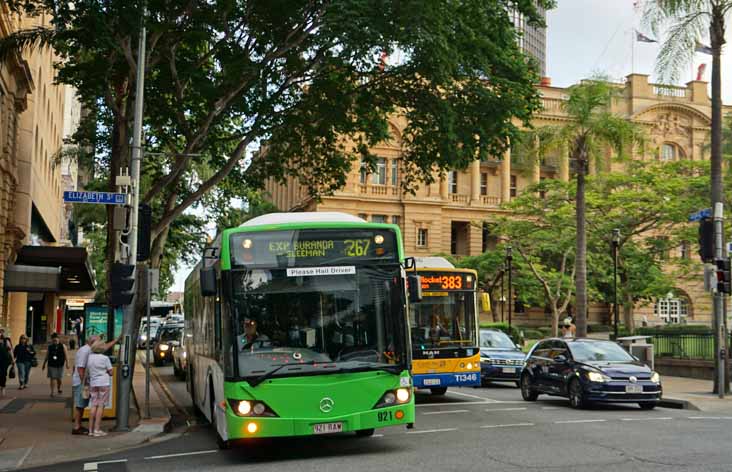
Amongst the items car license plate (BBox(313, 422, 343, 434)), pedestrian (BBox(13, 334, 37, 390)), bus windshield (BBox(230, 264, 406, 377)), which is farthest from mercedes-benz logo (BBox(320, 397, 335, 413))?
pedestrian (BBox(13, 334, 37, 390))

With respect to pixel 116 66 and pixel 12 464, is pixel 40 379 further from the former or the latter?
pixel 12 464

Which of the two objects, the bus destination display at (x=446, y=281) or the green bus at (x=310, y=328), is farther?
the bus destination display at (x=446, y=281)

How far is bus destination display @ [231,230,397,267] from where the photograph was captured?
1200cm

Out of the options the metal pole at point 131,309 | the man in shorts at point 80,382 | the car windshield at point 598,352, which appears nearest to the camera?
the man in shorts at point 80,382

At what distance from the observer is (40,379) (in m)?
31.5

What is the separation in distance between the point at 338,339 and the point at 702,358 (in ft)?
66.4

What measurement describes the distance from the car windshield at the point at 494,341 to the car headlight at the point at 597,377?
31.4 feet

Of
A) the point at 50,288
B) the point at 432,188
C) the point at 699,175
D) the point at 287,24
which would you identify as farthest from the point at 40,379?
the point at 432,188

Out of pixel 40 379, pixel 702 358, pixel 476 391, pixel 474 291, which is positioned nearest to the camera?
pixel 474 291

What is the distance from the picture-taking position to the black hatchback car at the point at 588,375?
17812 millimetres

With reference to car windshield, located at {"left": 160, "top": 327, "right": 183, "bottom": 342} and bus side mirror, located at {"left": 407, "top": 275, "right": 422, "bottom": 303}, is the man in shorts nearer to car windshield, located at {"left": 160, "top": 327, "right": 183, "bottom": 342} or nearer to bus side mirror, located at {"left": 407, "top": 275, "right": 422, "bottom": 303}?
bus side mirror, located at {"left": 407, "top": 275, "right": 422, "bottom": 303}

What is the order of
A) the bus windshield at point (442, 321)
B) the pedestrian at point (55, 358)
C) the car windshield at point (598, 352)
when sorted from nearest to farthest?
the car windshield at point (598, 352) → the bus windshield at point (442, 321) → the pedestrian at point (55, 358)

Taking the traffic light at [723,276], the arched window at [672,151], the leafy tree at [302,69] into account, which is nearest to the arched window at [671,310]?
the arched window at [672,151]

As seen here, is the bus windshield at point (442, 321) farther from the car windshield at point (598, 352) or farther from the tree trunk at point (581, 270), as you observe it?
the tree trunk at point (581, 270)
